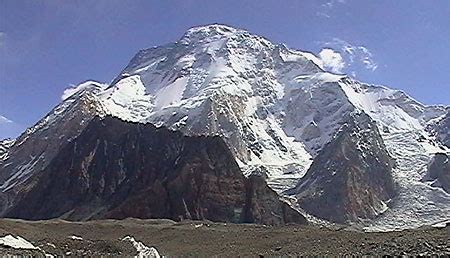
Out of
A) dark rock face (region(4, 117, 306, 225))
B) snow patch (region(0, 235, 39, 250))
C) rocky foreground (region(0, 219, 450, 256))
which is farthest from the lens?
dark rock face (region(4, 117, 306, 225))

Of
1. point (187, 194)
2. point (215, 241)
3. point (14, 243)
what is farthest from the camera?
point (187, 194)

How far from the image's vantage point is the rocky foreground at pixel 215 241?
63500mm

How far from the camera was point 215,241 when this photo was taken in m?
92.0

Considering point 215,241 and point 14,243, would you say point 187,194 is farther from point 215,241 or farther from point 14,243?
point 14,243

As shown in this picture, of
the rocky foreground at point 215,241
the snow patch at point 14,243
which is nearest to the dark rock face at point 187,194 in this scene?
the rocky foreground at point 215,241

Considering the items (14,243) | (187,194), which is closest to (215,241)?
(14,243)

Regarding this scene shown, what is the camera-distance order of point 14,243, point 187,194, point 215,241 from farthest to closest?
point 187,194, point 215,241, point 14,243

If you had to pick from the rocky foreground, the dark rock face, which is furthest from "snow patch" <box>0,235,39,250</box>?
the dark rock face

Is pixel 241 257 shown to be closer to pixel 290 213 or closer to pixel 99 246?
pixel 99 246

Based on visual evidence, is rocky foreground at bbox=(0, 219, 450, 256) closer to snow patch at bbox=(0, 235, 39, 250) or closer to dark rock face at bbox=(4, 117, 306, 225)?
snow patch at bbox=(0, 235, 39, 250)

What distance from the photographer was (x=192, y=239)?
95688 millimetres

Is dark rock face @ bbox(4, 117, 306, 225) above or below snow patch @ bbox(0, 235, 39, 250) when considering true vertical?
above

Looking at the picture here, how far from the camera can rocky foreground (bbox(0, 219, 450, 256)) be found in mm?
63500

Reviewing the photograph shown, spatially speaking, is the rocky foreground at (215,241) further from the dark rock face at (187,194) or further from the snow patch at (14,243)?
the dark rock face at (187,194)
